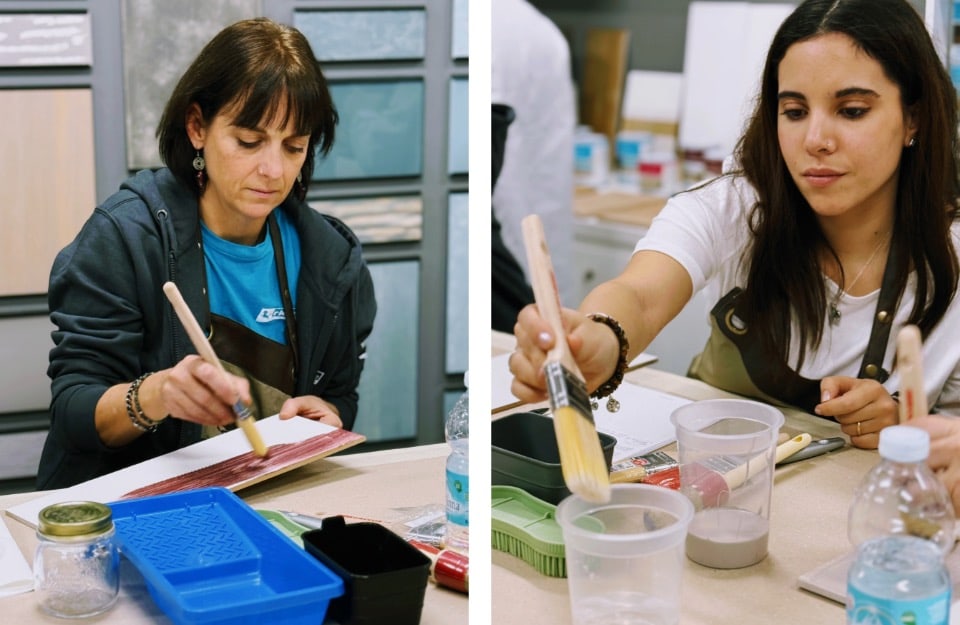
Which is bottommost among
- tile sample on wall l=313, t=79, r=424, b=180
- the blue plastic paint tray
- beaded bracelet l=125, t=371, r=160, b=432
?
the blue plastic paint tray

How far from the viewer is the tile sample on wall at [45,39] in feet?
5.03

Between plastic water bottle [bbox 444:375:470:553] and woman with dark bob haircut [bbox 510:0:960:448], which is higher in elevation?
woman with dark bob haircut [bbox 510:0:960:448]

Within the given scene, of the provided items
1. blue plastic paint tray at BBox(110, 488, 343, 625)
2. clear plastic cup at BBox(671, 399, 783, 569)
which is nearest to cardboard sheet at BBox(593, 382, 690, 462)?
clear plastic cup at BBox(671, 399, 783, 569)

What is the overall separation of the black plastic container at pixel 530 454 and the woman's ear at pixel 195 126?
28.3 inches

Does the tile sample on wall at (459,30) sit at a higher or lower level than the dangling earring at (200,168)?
higher

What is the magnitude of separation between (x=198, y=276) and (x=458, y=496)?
2.17ft

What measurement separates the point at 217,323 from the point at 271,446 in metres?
0.30

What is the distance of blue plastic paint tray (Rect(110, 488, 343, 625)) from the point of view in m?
0.99

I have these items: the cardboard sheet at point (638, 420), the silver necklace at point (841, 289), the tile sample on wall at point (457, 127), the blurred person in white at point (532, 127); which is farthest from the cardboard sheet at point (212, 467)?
the blurred person in white at point (532, 127)

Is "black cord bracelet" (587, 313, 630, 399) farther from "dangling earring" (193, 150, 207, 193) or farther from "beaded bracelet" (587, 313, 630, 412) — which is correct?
"dangling earring" (193, 150, 207, 193)

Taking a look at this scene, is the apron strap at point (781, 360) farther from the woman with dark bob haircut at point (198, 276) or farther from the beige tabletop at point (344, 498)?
the woman with dark bob haircut at point (198, 276)

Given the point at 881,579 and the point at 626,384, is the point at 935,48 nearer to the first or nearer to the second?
the point at 626,384

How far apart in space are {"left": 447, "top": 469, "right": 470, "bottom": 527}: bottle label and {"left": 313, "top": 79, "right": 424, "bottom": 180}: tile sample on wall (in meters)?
0.78

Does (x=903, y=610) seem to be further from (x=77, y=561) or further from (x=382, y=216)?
(x=382, y=216)
